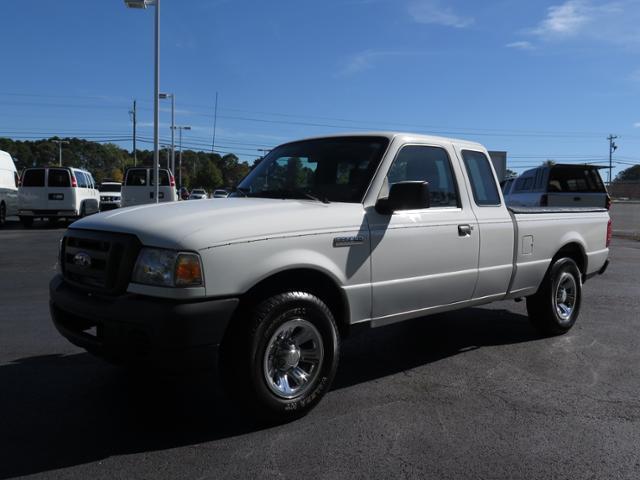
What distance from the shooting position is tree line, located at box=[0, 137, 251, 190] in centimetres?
10677

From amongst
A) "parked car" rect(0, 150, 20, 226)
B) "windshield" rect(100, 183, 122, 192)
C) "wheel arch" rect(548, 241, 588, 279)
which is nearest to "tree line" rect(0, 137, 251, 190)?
"windshield" rect(100, 183, 122, 192)

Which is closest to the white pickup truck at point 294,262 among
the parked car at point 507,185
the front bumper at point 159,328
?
the front bumper at point 159,328

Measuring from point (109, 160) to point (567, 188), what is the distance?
451 ft

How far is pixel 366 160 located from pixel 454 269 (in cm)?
117

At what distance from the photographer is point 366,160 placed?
14.5 feet

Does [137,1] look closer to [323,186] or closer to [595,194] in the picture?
[595,194]

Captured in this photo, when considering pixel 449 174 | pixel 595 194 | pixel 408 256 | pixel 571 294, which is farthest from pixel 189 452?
pixel 595 194

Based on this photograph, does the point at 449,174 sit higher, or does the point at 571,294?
the point at 449,174

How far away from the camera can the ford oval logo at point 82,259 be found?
12.0ft

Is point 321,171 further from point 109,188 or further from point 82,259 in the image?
point 109,188

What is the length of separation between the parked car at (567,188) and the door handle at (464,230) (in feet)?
28.3

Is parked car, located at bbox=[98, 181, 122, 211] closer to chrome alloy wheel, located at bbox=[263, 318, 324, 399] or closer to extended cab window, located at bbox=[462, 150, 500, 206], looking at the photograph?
extended cab window, located at bbox=[462, 150, 500, 206]

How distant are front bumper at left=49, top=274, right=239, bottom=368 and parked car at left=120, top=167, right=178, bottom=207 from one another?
56.6ft

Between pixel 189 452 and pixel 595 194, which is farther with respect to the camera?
pixel 595 194
